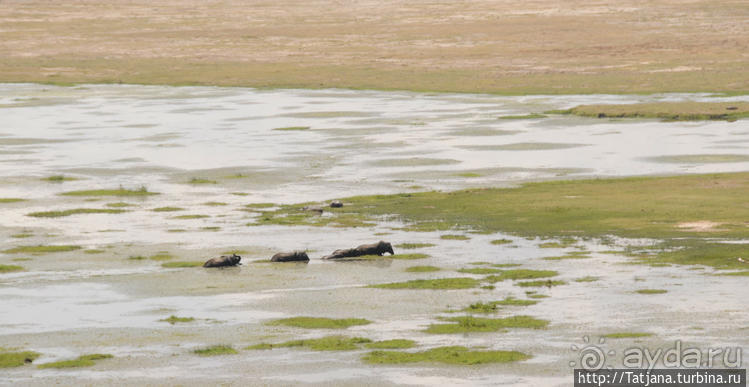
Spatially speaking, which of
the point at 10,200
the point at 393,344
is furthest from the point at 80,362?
the point at 10,200

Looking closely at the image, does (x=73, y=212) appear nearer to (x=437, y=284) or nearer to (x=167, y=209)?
(x=167, y=209)

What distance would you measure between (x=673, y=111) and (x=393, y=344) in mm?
48889

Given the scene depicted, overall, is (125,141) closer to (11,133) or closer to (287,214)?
(11,133)

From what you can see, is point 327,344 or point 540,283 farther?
point 540,283

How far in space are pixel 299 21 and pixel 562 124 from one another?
269 feet

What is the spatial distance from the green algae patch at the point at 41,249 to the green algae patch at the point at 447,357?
15.5m

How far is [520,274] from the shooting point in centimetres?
3231

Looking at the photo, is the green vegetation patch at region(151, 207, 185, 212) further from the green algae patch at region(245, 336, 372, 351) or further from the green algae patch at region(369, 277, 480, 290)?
the green algae patch at region(245, 336, 372, 351)

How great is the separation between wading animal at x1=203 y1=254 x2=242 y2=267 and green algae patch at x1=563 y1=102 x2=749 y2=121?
40.4 meters

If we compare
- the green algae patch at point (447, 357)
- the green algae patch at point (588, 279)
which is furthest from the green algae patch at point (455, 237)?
the green algae patch at point (447, 357)

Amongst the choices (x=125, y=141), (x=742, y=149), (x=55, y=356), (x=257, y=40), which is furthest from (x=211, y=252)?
(x=257, y=40)

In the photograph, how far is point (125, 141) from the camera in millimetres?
68625

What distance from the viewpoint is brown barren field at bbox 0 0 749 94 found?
3735 inches

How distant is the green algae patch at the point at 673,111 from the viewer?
70000 mm
